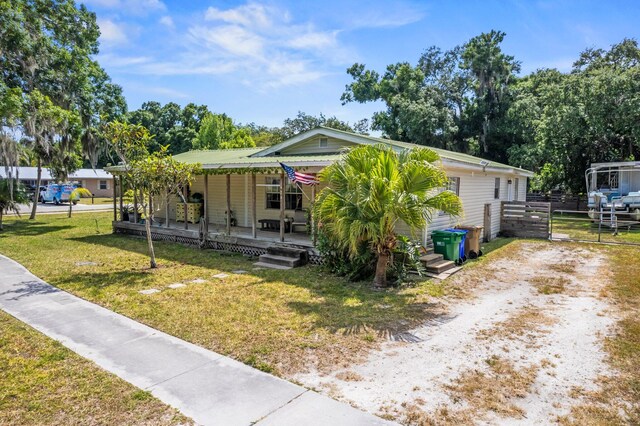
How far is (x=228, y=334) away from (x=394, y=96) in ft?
97.8

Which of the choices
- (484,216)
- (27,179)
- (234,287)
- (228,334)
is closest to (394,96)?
(484,216)

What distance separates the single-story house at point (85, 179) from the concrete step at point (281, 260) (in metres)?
34.8

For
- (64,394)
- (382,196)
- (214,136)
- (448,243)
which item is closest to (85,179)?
(214,136)

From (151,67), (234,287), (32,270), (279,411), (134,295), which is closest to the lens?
(279,411)

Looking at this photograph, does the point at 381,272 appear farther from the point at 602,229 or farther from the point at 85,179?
the point at 85,179

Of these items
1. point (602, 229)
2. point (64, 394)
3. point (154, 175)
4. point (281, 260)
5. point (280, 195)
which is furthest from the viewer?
point (602, 229)

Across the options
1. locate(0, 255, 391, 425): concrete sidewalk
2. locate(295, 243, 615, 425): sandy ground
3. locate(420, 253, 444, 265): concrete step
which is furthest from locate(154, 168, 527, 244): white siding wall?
locate(0, 255, 391, 425): concrete sidewalk

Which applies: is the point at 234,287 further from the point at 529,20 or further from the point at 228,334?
the point at 529,20

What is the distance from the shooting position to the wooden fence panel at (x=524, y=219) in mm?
15320

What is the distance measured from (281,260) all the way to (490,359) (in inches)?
252

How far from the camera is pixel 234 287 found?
834 centimetres

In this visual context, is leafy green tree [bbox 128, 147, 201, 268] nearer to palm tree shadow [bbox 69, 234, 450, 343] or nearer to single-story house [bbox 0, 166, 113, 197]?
palm tree shadow [bbox 69, 234, 450, 343]

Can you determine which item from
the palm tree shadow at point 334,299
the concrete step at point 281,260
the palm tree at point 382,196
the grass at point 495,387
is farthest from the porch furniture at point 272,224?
the grass at point 495,387

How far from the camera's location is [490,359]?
4.93 metres
